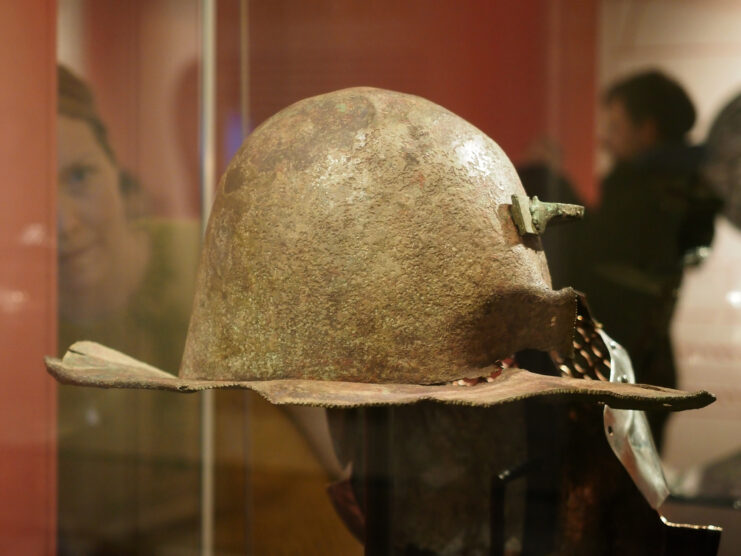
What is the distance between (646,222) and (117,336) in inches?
66.5

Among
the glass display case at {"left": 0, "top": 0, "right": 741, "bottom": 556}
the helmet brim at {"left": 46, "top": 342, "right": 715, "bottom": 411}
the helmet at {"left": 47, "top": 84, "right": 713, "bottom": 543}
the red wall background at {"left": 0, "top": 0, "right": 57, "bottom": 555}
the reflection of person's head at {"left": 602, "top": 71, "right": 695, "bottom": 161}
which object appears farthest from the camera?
the reflection of person's head at {"left": 602, "top": 71, "right": 695, "bottom": 161}

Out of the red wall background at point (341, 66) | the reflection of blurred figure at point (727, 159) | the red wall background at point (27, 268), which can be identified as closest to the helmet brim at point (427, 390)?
the red wall background at point (27, 268)

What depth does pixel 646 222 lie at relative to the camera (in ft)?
8.55

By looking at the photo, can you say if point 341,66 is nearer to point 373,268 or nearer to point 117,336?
point 373,268

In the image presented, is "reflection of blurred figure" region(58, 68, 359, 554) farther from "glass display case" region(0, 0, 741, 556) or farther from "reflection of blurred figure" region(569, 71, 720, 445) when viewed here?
"reflection of blurred figure" region(569, 71, 720, 445)

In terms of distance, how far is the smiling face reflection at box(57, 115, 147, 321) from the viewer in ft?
7.78

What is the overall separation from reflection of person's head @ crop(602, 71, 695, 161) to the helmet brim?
51.6 inches

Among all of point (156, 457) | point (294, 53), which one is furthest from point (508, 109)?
point (156, 457)

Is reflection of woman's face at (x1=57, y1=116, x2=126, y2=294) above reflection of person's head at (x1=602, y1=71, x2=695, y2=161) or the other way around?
the other way around

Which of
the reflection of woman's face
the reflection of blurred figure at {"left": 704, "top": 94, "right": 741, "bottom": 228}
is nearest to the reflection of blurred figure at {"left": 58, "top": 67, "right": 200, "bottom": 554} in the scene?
the reflection of woman's face

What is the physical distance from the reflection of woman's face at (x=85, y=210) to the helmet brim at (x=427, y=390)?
0.99 metres

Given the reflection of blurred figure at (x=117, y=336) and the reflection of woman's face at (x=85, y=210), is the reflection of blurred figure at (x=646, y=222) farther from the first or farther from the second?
the reflection of woman's face at (x=85, y=210)

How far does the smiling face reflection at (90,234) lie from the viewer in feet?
7.78

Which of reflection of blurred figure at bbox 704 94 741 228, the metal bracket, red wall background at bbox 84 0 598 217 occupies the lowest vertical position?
the metal bracket
